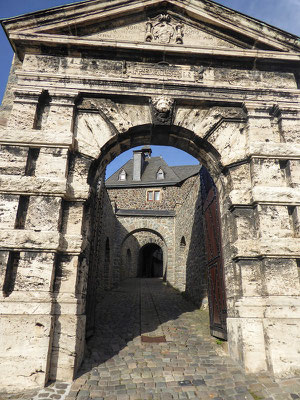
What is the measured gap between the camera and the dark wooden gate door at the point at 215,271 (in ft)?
14.7

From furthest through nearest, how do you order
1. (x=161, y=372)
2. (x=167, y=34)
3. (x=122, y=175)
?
(x=122, y=175) → (x=167, y=34) → (x=161, y=372)

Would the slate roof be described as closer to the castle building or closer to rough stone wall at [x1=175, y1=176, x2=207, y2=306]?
the castle building

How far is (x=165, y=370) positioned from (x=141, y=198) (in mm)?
16979

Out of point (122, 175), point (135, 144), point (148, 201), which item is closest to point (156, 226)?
point (148, 201)

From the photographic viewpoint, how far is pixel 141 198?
2020 centimetres

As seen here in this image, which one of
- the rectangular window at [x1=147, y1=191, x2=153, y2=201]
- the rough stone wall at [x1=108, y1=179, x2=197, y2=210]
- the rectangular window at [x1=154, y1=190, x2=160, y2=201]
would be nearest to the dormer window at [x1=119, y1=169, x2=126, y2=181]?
the rough stone wall at [x1=108, y1=179, x2=197, y2=210]

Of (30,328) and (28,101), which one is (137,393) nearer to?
(30,328)

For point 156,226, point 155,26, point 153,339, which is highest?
point 155,26

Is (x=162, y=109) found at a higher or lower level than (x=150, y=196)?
lower

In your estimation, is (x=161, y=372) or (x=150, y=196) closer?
(x=161, y=372)

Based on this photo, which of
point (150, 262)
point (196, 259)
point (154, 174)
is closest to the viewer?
point (196, 259)

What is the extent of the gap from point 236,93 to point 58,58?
285cm

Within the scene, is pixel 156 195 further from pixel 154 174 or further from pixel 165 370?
pixel 165 370

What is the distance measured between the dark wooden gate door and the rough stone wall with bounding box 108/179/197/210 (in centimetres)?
1349
